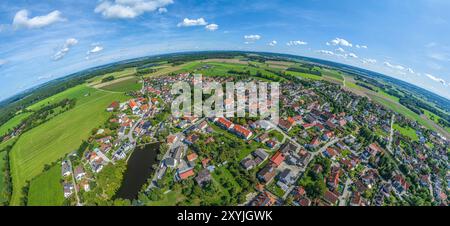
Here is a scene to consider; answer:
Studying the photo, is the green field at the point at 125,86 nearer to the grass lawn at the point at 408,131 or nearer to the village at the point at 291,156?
the village at the point at 291,156

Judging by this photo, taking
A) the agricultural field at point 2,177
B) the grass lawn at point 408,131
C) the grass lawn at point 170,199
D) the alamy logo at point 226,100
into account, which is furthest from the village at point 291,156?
the agricultural field at point 2,177

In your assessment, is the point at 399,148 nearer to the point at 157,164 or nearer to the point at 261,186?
the point at 261,186

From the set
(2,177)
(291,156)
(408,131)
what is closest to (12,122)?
(2,177)

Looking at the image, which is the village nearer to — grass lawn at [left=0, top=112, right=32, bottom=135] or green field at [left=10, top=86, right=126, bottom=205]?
green field at [left=10, top=86, right=126, bottom=205]

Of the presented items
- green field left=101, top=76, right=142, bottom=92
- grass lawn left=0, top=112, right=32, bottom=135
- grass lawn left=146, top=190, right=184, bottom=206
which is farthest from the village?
grass lawn left=0, top=112, right=32, bottom=135

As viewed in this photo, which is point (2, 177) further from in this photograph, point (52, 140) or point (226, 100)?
point (226, 100)

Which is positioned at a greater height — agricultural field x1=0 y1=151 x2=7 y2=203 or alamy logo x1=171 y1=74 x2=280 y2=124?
alamy logo x1=171 y1=74 x2=280 y2=124
